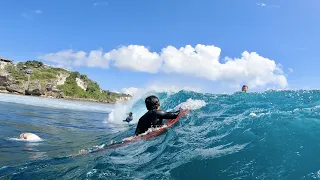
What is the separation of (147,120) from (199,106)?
4958 mm

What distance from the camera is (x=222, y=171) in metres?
5.00

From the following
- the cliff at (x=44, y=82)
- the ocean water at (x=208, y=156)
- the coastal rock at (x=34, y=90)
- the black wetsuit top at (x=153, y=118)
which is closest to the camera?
the ocean water at (x=208, y=156)

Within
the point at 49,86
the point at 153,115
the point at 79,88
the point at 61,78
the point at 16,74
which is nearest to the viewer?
the point at 153,115

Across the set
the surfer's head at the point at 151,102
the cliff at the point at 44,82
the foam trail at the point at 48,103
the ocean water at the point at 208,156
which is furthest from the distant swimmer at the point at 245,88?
the cliff at the point at 44,82

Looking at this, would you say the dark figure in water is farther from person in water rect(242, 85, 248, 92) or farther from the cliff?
the cliff

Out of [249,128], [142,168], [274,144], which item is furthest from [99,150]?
[274,144]

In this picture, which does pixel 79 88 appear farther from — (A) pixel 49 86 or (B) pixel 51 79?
(A) pixel 49 86

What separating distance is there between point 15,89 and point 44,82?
1862 centimetres

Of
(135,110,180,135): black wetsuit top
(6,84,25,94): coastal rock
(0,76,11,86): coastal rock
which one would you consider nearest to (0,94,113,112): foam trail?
(6,84,25,94): coastal rock

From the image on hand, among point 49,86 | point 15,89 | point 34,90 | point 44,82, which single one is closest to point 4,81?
point 15,89

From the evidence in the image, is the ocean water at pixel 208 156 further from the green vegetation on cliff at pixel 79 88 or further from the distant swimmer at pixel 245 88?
the green vegetation on cliff at pixel 79 88

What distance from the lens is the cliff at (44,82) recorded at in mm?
95625

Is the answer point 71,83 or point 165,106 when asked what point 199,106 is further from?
point 71,83

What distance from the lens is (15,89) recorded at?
93.8 meters
